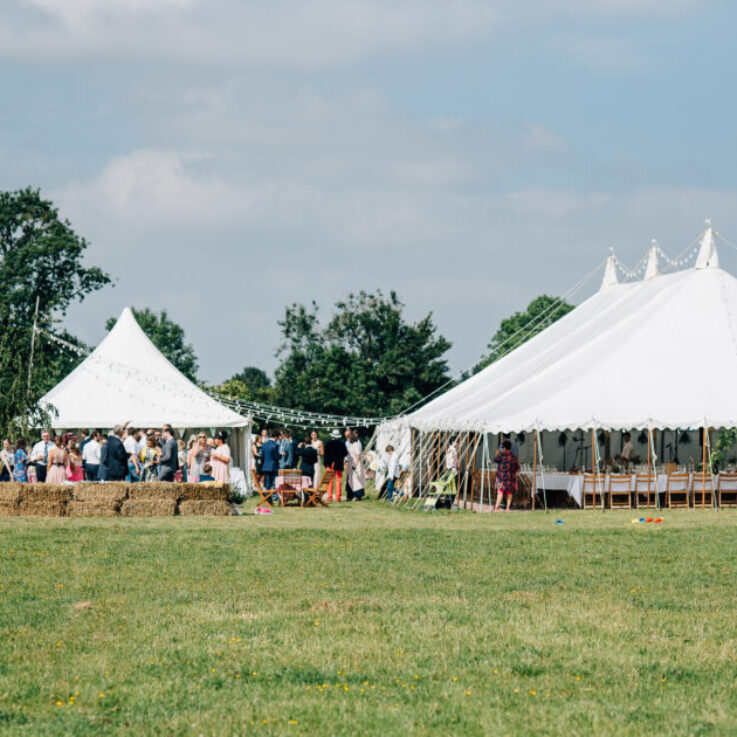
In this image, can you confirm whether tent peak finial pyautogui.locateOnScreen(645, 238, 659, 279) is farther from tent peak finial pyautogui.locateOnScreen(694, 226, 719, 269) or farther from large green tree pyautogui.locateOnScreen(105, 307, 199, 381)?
large green tree pyautogui.locateOnScreen(105, 307, 199, 381)

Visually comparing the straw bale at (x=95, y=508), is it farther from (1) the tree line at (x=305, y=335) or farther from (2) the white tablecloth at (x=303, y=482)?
(1) the tree line at (x=305, y=335)

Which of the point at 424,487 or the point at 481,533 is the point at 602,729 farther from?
the point at 424,487

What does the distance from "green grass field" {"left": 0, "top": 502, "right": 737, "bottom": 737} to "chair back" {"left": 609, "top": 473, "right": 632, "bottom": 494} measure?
24.3 feet

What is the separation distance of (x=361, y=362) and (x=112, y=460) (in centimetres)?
4134

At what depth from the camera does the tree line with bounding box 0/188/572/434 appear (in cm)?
5172

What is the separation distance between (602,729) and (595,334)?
20.6 meters

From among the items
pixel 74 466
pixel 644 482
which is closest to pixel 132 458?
pixel 74 466

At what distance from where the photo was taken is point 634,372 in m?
23.0

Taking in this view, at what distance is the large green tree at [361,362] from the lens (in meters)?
61.5

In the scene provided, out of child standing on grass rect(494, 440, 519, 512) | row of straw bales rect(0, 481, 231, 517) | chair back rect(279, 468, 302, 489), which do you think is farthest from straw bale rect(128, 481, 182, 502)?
child standing on grass rect(494, 440, 519, 512)

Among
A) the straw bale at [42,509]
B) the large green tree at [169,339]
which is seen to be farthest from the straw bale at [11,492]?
the large green tree at [169,339]

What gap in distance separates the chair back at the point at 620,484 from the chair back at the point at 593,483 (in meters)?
0.17

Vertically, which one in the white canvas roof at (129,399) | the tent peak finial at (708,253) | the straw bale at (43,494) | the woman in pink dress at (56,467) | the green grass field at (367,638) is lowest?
the green grass field at (367,638)

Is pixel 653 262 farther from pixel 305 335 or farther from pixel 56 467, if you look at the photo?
pixel 305 335
